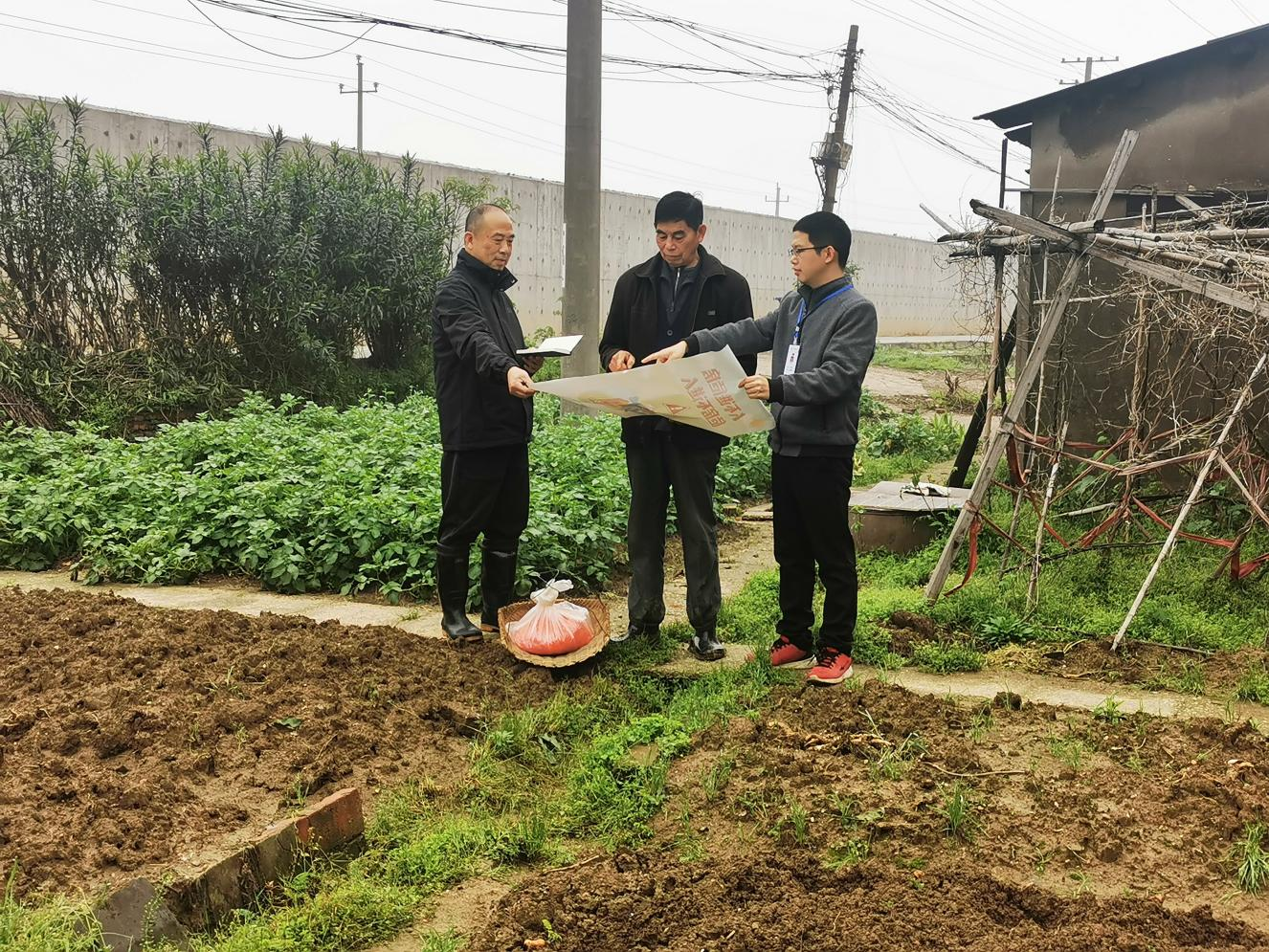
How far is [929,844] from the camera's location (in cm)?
333

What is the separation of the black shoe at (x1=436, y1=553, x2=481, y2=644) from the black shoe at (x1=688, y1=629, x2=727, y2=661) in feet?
3.39

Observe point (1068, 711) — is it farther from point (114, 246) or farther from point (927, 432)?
point (114, 246)

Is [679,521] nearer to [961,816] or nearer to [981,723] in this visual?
[981,723]

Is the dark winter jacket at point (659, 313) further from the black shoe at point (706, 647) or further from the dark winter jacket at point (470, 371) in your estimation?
the black shoe at point (706, 647)

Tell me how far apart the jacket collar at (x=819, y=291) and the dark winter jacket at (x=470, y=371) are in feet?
4.26

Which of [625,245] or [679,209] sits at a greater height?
[625,245]

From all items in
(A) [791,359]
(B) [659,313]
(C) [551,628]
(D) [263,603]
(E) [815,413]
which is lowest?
(D) [263,603]

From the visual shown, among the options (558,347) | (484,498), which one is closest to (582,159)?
(484,498)

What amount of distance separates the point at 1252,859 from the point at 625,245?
70.7 ft

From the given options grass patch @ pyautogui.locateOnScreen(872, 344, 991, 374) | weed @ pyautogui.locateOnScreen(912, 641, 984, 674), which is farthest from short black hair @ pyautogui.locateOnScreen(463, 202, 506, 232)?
grass patch @ pyautogui.locateOnScreen(872, 344, 991, 374)

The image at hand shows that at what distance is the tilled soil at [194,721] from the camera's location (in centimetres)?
329

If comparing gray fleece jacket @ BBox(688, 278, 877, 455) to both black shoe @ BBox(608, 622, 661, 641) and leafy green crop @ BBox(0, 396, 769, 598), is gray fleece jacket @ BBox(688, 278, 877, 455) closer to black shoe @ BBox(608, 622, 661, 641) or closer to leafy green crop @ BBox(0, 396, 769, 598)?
black shoe @ BBox(608, 622, 661, 641)

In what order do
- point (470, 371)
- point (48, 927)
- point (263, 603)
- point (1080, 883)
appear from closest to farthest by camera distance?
point (48, 927) < point (1080, 883) < point (470, 371) < point (263, 603)

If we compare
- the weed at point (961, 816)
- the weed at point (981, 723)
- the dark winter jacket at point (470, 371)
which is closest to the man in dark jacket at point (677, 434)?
the dark winter jacket at point (470, 371)
